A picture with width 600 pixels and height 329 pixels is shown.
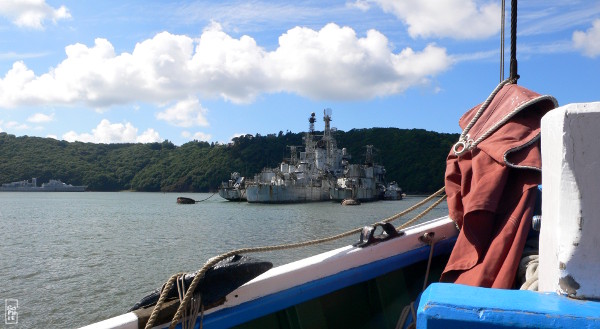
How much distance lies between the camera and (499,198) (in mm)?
2992

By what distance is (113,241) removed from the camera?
1126 inches

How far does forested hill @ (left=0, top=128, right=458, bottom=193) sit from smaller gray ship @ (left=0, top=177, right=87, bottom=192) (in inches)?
99.2

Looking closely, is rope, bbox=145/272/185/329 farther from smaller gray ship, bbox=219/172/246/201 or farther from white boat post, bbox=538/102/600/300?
smaller gray ship, bbox=219/172/246/201

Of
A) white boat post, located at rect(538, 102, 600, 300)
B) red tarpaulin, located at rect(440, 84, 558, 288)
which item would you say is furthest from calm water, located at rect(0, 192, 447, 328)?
white boat post, located at rect(538, 102, 600, 300)

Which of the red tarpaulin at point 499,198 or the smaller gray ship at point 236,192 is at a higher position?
the red tarpaulin at point 499,198

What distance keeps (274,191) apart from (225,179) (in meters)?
55.4

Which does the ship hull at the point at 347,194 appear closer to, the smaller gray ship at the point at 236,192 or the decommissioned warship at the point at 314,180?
the decommissioned warship at the point at 314,180

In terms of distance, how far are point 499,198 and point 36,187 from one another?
6295 inches

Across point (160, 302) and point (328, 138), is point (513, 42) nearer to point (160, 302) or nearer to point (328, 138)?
point (160, 302)

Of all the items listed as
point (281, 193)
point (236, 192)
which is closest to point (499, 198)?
point (281, 193)

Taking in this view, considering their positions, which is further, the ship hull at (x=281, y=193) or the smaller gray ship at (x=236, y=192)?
the smaller gray ship at (x=236, y=192)

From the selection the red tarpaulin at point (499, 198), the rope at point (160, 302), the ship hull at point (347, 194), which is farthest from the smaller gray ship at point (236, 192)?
the rope at point (160, 302)

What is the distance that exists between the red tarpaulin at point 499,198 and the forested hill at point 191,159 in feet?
343

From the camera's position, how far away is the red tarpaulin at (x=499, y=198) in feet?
9.21
